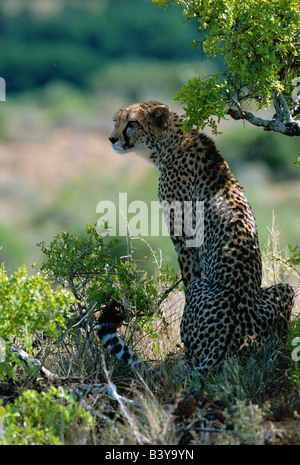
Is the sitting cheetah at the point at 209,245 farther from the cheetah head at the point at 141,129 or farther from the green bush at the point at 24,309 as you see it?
the green bush at the point at 24,309

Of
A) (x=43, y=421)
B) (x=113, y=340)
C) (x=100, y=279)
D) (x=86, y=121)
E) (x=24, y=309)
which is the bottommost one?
(x=43, y=421)

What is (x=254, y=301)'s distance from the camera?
454 centimetres

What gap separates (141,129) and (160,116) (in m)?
0.16

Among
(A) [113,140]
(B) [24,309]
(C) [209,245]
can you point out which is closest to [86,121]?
(A) [113,140]

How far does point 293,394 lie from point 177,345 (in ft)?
3.61

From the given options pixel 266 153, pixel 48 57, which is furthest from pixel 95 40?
pixel 266 153

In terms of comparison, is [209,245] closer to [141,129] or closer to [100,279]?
[100,279]

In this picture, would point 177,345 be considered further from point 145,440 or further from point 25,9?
point 25,9

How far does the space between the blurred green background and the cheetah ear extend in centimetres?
760

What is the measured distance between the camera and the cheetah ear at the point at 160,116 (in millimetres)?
5586

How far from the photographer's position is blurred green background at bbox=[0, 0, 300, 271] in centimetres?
2470

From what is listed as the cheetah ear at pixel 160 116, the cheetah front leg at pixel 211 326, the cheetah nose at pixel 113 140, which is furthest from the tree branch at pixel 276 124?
the cheetah nose at pixel 113 140

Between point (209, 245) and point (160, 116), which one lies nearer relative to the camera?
point (209, 245)

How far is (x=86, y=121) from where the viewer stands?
115 feet
